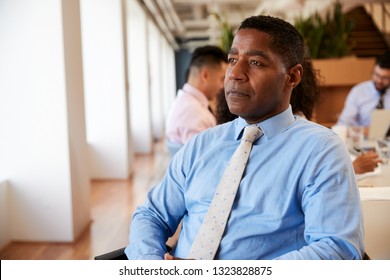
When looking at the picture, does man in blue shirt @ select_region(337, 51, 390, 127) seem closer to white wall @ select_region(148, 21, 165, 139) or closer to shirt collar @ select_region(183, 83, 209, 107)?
shirt collar @ select_region(183, 83, 209, 107)

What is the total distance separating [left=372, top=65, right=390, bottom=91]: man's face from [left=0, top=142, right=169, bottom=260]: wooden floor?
1.86 meters

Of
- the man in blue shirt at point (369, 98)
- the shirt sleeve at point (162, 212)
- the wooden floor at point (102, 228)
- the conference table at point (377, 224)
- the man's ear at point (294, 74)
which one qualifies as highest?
the man's ear at point (294, 74)

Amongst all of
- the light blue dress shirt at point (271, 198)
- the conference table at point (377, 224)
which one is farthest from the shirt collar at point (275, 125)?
the conference table at point (377, 224)

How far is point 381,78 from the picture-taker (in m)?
3.69

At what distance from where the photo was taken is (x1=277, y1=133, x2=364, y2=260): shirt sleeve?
1.04 metres

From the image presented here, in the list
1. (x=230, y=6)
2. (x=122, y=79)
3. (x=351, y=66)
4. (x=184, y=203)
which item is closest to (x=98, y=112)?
(x=122, y=79)

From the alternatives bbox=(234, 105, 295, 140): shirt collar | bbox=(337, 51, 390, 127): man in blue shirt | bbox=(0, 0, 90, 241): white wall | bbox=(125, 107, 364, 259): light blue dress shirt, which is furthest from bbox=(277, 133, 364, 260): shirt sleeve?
bbox=(337, 51, 390, 127): man in blue shirt

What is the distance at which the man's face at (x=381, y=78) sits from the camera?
364 cm

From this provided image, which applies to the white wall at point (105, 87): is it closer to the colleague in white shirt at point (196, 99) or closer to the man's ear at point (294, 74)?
the colleague in white shirt at point (196, 99)

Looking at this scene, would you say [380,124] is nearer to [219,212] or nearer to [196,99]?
[196,99]

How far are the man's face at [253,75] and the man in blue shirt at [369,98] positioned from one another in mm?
2741

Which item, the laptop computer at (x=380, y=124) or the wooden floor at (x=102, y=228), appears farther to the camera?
the wooden floor at (x=102, y=228)

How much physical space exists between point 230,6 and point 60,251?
879cm

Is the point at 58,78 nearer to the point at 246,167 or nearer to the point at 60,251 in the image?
the point at 60,251
